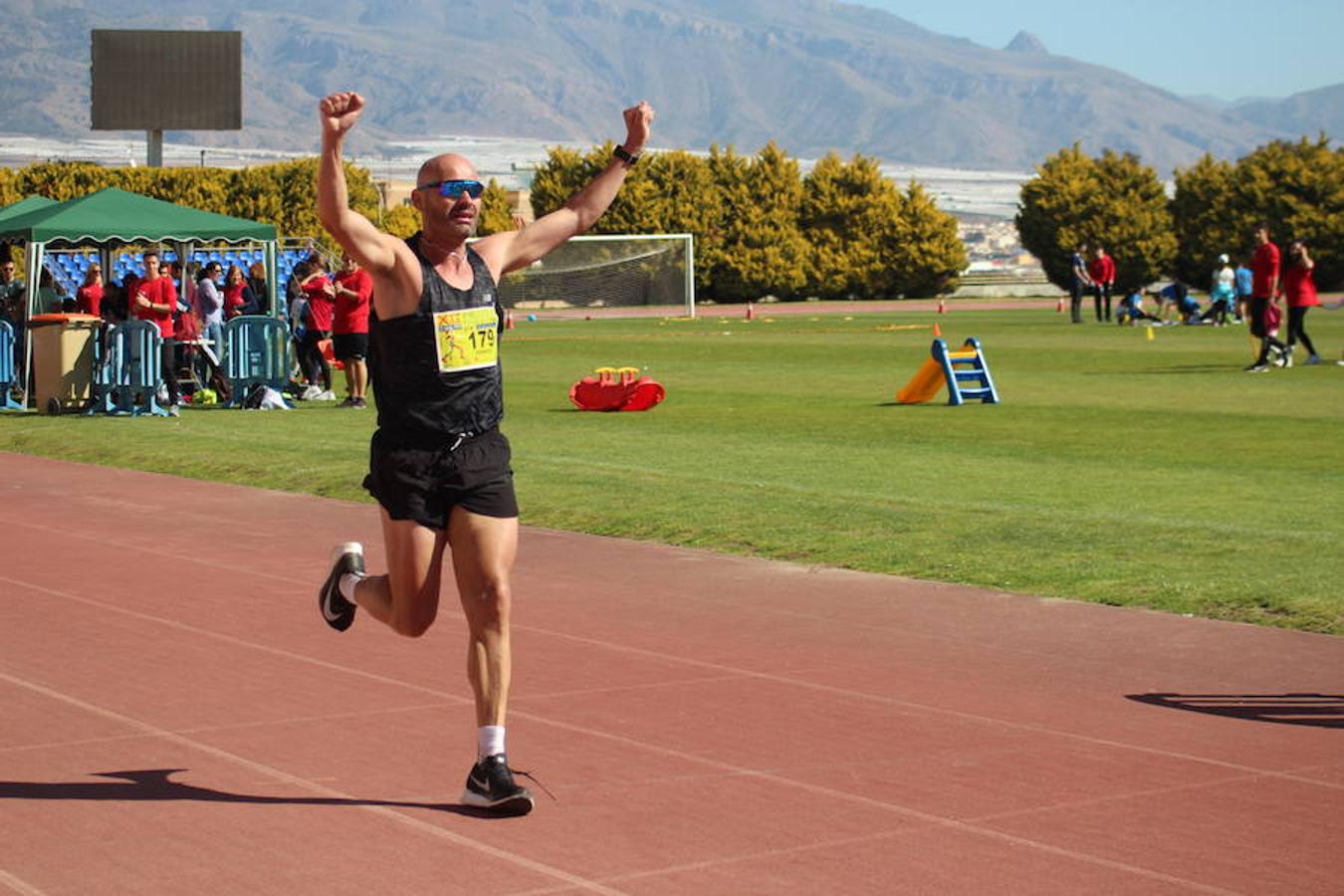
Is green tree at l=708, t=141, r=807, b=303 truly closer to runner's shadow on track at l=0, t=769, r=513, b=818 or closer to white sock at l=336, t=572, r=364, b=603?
white sock at l=336, t=572, r=364, b=603

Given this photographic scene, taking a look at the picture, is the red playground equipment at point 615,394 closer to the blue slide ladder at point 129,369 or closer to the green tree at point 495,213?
the blue slide ladder at point 129,369

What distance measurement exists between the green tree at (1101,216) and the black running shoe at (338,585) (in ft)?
217

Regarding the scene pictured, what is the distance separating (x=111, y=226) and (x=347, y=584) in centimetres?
2032

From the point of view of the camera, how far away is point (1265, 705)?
27.4ft

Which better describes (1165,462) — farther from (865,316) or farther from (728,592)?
(865,316)

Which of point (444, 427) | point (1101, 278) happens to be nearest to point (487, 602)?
point (444, 427)

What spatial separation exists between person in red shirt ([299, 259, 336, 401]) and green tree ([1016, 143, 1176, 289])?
48581mm

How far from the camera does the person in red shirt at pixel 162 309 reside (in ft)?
81.5

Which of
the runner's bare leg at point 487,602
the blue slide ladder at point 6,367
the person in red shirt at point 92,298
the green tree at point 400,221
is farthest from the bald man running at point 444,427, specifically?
the green tree at point 400,221

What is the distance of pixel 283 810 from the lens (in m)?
6.71

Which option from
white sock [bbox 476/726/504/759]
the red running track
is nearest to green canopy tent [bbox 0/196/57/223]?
the red running track

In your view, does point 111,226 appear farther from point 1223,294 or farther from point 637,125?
point 1223,294

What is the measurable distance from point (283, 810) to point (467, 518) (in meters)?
1.06

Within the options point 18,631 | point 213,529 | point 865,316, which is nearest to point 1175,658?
point 18,631
